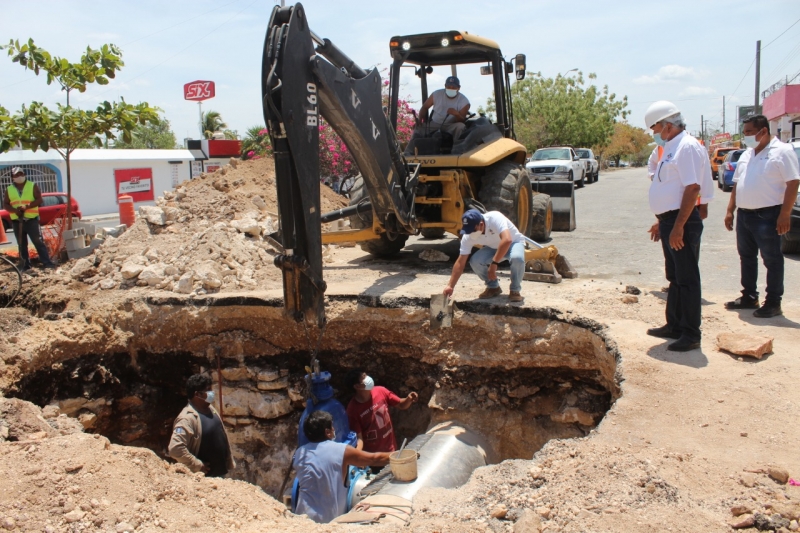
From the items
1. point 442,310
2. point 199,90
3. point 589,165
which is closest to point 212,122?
point 199,90

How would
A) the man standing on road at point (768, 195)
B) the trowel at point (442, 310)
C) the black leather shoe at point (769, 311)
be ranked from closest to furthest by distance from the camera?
the man standing on road at point (768, 195) < the black leather shoe at point (769, 311) < the trowel at point (442, 310)

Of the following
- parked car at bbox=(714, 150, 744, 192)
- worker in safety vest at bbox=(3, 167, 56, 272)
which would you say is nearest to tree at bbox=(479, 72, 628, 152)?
parked car at bbox=(714, 150, 744, 192)

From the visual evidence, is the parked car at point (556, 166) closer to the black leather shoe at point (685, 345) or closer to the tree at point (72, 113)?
the tree at point (72, 113)

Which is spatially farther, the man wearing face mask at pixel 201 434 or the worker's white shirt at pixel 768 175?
the worker's white shirt at pixel 768 175

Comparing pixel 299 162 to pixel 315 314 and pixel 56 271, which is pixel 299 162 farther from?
pixel 56 271

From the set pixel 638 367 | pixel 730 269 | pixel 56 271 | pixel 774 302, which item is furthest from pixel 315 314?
pixel 730 269

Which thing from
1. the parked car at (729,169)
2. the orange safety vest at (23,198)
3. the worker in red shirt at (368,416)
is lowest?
the worker in red shirt at (368,416)

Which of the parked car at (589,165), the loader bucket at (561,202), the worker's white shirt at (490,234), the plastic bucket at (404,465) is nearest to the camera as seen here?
the plastic bucket at (404,465)

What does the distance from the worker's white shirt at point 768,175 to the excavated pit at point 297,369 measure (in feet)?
Result: 5.83

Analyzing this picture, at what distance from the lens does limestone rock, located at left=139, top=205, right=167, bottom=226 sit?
351 inches

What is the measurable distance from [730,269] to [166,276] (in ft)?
22.7

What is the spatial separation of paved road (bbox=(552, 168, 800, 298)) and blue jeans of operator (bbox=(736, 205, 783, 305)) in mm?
907

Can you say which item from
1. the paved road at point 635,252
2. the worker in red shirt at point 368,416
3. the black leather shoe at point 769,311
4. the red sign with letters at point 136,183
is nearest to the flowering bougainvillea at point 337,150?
the paved road at point 635,252

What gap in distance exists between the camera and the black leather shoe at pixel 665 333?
5172 millimetres
